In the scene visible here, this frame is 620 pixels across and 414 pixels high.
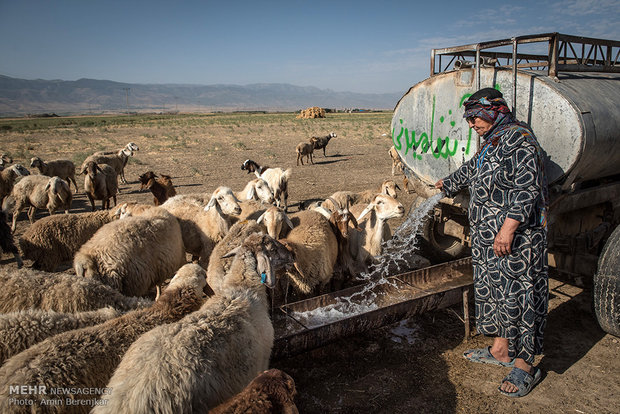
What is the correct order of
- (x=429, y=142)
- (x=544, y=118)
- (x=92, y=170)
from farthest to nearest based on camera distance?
(x=92, y=170)
(x=429, y=142)
(x=544, y=118)

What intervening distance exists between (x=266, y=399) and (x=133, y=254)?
149 inches

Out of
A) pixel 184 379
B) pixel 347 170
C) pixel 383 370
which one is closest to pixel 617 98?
pixel 383 370

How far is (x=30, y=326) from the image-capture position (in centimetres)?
328

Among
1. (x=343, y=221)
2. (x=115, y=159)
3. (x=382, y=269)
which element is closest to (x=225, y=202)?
(x=343, y=221)

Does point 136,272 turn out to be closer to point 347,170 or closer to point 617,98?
point 617,98

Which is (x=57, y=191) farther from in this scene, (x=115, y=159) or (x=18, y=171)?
(x=115, y=159)

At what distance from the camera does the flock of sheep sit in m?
2.60

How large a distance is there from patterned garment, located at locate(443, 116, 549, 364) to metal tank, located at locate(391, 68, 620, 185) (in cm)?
97

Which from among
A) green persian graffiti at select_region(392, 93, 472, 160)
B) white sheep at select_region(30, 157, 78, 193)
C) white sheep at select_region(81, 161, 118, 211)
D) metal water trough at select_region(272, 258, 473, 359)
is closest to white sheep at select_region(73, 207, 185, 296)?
metal water trough at select_region(272, 258, 473, 359)

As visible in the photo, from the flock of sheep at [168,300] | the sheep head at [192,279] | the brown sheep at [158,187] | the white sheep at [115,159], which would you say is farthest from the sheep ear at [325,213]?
the white sheep at [115,159]

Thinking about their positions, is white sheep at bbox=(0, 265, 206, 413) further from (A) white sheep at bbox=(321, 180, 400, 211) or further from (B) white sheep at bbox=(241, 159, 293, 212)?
(B) white sheep at bbox=(241, 159, 293, 212)

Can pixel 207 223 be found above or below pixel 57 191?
below

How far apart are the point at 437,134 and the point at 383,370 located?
3308mm

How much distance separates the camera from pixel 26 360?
2695 millimetres
